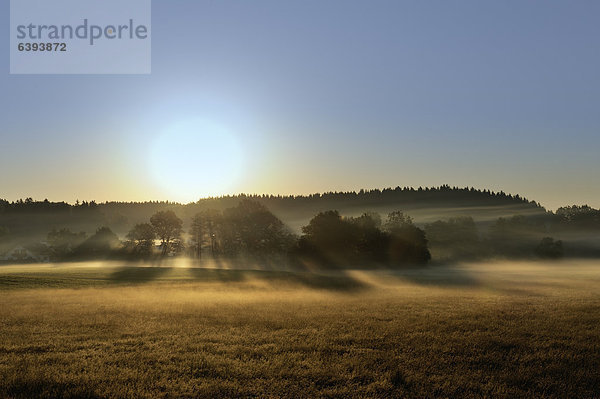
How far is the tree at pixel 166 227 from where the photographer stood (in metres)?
110

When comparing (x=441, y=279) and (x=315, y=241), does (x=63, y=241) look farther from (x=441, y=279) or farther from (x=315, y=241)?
(x=441, y=279)

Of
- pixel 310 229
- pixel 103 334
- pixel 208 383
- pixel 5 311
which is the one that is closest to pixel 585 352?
pixel 208 383

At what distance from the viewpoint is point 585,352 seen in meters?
12.6

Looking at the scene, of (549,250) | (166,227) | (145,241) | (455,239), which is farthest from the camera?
(455,239)

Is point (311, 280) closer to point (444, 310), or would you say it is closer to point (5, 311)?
point (444, 310)

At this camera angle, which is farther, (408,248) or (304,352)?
(408,248)

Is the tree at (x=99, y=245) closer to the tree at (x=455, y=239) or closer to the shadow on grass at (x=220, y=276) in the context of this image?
the shadow on grass at (x=220, y=276)

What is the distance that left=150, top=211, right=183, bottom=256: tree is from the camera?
110 m

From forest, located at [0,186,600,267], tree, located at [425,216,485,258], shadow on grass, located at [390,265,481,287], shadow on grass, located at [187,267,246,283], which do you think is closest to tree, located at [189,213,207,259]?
forest, located at [0,186,600,267]

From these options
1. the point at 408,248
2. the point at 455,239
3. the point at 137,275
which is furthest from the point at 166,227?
the point at 455,239

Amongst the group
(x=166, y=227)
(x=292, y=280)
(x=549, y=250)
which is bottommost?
(x=549, y=250)

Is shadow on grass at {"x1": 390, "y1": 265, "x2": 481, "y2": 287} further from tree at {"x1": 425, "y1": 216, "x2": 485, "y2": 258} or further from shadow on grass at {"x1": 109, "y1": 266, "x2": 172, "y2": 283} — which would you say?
tree at {"x1": 425, "y1": 216, "x2": 485, "y2": 258}

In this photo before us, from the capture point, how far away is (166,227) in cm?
11044

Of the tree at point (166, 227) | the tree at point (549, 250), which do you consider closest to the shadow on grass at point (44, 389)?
the tree at point (166, 227)
